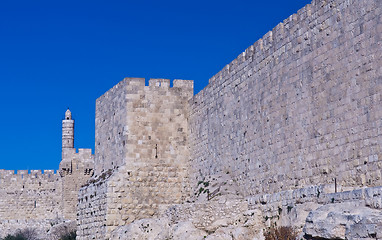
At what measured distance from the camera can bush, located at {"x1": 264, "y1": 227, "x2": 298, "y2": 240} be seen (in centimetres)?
1166

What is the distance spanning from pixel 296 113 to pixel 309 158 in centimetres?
98

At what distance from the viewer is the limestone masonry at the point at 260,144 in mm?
10930

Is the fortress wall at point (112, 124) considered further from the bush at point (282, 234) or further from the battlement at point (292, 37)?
the bush at point (282, 234)

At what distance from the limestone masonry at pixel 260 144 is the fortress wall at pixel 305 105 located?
0.08ft

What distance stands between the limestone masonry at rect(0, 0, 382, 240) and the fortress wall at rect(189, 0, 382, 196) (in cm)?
A: 2

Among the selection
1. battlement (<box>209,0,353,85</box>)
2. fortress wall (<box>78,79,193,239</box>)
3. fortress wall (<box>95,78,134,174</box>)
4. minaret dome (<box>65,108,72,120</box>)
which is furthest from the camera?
minaret dome (<box>65,108,72,120</box>)

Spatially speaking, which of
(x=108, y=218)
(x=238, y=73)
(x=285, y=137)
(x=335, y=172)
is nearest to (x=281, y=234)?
(x=335, y=172)

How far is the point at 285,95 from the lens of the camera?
1377 centimetres

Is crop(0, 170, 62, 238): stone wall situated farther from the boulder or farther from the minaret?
the boulder

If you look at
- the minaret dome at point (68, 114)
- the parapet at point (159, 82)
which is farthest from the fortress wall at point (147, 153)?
the minaret dome at point (68, 114)

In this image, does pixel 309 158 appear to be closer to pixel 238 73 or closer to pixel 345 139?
pixel 345 139

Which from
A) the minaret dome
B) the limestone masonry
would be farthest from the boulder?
the minaret dome

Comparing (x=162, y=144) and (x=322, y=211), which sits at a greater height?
(x=162, y=144)

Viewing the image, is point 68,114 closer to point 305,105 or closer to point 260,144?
point 260,144
